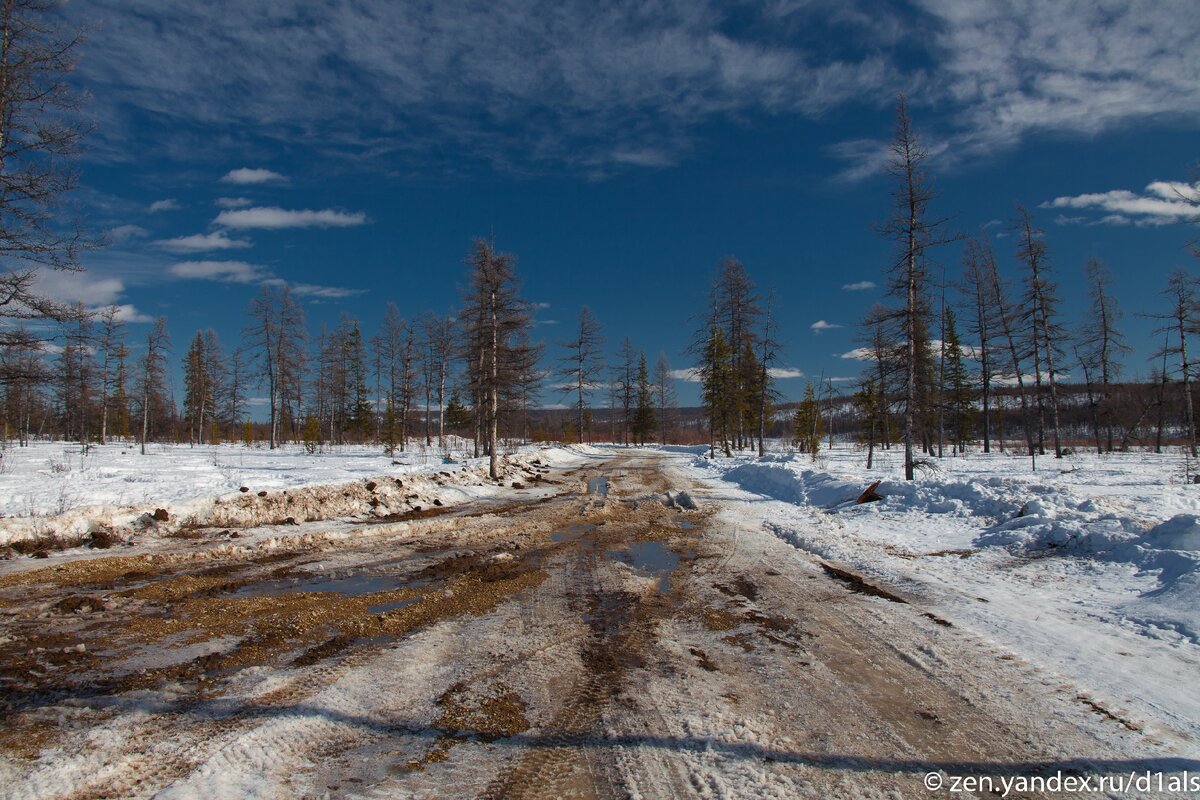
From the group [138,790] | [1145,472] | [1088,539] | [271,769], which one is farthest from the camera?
[1145,472]

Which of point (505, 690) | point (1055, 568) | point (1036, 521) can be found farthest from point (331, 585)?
point (1036, 521)

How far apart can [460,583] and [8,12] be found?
1623 centimetres

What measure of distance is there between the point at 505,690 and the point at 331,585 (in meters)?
3.99

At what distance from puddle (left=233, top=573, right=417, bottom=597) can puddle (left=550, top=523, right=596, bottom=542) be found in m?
3.40

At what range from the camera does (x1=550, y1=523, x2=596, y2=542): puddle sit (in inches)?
393

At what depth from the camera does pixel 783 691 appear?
392 centimetres

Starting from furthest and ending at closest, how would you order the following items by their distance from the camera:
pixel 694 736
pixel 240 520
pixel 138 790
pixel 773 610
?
1. pixel 240 520
2. pixel 773 610
3. pixel 694 736
4. pixel 138 790

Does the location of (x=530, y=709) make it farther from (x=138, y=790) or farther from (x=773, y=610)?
(x=773, y=610)

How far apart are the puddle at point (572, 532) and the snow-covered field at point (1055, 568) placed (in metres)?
3.81

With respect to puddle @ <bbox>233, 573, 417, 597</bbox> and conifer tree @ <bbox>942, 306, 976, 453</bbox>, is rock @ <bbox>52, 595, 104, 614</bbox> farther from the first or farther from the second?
conifer tree @ <bbox>942, 306, 976, 453</bbox>

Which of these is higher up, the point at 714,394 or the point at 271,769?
the point at 714,394

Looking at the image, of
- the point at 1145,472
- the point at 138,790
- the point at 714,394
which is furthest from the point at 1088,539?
the point at 714,394

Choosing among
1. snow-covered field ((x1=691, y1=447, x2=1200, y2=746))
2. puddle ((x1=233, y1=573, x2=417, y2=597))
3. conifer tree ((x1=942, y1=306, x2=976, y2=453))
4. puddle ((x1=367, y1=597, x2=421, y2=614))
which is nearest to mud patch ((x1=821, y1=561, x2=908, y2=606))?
snow-covered field ((x1=691, y1=447, x2=1200, y2=746))

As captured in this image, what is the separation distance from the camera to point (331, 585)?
6.83 m
